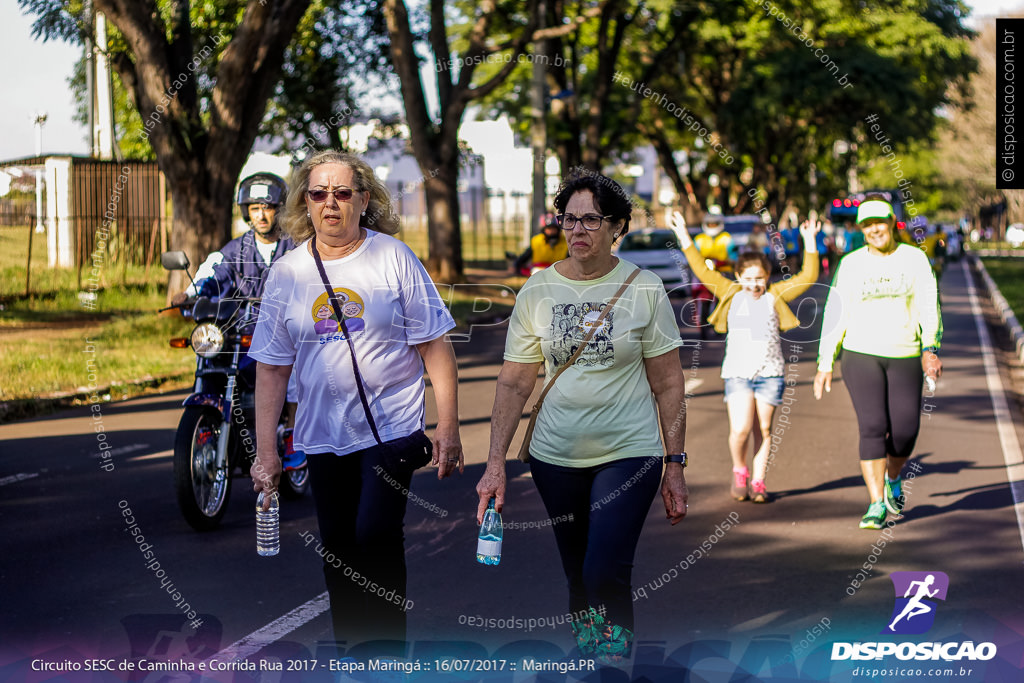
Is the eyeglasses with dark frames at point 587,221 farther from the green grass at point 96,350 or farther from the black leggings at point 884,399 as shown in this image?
the green grass at point 96,350

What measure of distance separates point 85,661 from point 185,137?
39.0ft

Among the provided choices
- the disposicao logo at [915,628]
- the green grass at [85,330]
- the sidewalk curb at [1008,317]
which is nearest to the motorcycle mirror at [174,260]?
the disposicao logo at [915,628]

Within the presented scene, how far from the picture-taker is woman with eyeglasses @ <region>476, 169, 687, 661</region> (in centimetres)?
409

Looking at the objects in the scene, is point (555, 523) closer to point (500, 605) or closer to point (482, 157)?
point (500, 605)

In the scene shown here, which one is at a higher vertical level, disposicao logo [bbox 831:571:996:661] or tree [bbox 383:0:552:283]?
tree [bbox 383:0:552:283]

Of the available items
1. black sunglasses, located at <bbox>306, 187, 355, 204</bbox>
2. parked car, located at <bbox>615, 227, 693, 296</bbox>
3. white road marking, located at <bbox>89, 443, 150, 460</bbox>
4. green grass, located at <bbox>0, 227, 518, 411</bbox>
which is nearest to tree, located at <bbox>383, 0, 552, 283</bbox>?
green grass, located at <bbox>0, 227, 518, 411</bbox>

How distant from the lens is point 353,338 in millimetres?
4168

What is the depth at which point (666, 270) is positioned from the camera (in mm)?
24984

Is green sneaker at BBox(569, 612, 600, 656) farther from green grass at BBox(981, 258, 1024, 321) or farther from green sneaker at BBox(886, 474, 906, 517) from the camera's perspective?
green grass at BBox(981, 258, 1024, 321)

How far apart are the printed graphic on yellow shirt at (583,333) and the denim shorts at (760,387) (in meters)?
3.58

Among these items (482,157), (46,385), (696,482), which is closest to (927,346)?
(696,482)

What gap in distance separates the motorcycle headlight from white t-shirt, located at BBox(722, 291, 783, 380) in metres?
3.05

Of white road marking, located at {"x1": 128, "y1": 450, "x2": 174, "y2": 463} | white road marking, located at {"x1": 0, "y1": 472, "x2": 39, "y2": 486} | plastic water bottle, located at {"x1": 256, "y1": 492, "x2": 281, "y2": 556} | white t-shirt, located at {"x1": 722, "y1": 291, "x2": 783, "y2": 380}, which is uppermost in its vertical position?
white t-shirt, located at {"x1": 722, "y1": 291, "x2": 783, "y2": 380}

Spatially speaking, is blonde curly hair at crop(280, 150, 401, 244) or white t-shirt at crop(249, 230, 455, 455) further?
blonde curly hair at crop(280, 150, 401, 244)
